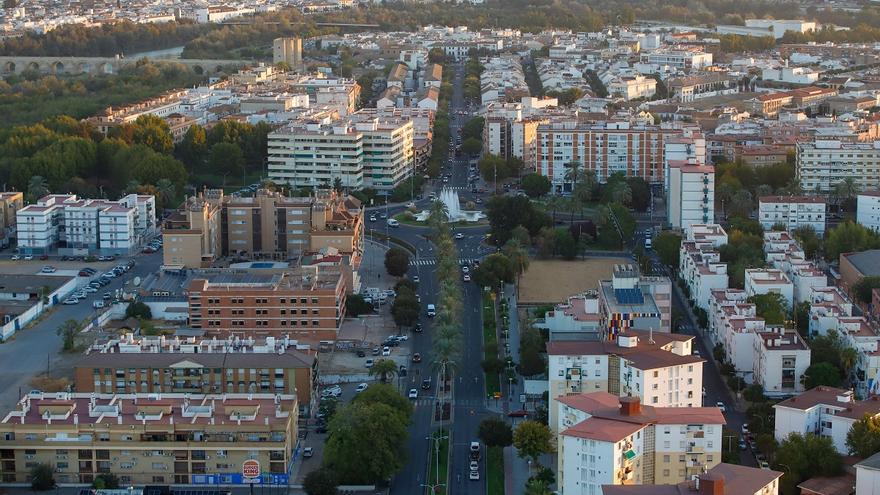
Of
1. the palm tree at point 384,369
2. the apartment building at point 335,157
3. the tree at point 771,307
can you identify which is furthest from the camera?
the apartment building at point 335,157

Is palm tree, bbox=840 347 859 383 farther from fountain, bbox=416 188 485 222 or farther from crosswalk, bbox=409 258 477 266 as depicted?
fountain, bbox=416 188 485 222

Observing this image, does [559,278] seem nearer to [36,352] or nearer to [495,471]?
[36,352]

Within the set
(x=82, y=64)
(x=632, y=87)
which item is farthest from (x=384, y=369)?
(x=82, y=64)

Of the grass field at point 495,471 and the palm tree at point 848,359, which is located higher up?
the palm tree at point 848,359

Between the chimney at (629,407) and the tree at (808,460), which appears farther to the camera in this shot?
the tree at (808,460)

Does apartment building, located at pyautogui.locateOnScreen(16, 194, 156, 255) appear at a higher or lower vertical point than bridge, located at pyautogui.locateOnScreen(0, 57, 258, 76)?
lower

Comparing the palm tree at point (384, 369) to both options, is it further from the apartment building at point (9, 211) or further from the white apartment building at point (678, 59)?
the white apartment building at point (678, 59)

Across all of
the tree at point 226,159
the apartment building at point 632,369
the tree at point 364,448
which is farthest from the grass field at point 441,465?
the tree at point 226,159

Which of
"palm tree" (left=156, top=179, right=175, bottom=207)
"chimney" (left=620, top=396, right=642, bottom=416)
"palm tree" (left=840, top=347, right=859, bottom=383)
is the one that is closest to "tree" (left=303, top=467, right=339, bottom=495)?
"chimney" (left=620, top=396, right=642, bottom=416)
